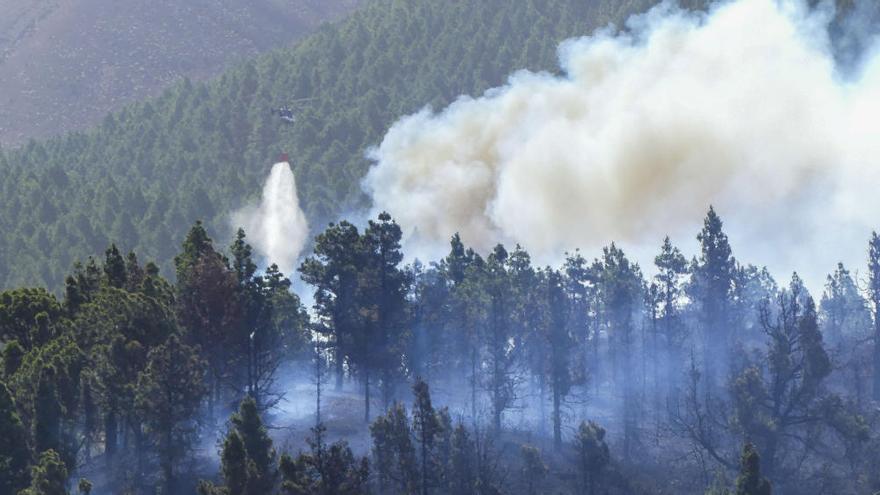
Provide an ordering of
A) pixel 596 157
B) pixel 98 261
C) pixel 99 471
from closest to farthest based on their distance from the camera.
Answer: pixel 99 471 → pixel 98 261 → pixel 596 157

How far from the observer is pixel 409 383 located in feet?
341

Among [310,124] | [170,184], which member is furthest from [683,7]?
[170,184]

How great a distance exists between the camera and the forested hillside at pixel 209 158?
145 meters

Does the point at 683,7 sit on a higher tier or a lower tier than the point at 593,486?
higher

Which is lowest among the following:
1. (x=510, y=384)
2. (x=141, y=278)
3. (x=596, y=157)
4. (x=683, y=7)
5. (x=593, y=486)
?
(x=593, y=486)

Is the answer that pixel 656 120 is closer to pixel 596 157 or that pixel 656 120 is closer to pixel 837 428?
pixel 596 157

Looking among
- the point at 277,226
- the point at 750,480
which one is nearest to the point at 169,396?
the point at 750,480

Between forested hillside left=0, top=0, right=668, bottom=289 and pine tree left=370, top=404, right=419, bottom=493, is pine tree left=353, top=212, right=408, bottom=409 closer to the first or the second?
pine tree left=370, top=404, right=419, bottom=493

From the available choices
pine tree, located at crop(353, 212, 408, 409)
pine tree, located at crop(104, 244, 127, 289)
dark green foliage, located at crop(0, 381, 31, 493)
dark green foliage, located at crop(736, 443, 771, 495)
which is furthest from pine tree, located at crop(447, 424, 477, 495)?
dark green foliage, located at crop(0, 381, 31, 493)

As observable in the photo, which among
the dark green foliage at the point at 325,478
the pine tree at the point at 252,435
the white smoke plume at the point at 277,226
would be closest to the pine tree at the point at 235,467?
the dark green foliage at the point at 325,478

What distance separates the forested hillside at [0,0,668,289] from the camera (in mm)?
144625

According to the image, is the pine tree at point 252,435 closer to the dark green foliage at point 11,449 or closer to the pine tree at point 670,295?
the dark green foliage at point 11,449

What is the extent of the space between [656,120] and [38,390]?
329ft

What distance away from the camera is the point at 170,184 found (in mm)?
170000
